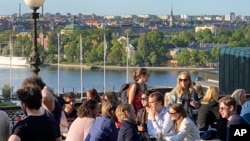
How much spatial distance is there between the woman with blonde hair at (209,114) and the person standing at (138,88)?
0.61 metres

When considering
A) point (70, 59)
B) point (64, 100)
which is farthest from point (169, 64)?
point (64, 100)

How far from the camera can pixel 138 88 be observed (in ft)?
22.6

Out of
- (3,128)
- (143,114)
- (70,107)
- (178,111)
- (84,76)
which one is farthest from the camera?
(84,76)

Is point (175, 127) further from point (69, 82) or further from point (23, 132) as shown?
point (69, 82)

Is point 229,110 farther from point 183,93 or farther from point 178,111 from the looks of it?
point 183,93

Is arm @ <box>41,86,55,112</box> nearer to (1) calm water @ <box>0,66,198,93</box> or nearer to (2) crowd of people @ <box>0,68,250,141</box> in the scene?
(2) crowd of people @ <box>0,68,250,141</box>

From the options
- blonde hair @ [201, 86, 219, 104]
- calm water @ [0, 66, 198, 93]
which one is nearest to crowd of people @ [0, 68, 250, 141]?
blonde hair @ [201, 86, 219, 104]

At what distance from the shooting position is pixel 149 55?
88.3 meters

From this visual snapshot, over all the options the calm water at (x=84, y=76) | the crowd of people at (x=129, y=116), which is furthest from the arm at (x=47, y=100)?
the calm water at (x=84, y=76)

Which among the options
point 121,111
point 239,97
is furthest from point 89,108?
point 239,97

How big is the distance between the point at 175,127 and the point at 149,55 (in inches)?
3239

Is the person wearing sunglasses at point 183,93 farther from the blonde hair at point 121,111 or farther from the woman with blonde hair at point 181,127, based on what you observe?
the blonde hair at point 121,111

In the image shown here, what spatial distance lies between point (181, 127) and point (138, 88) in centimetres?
97

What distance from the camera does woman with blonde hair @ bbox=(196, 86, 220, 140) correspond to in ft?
22.1
